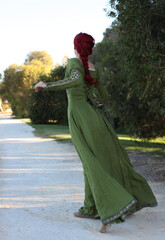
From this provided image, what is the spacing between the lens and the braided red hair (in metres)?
3.76

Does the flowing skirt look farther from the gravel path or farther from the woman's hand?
the woman's hand

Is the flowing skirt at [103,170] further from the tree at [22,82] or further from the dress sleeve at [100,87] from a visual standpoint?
the tree at [22,82]

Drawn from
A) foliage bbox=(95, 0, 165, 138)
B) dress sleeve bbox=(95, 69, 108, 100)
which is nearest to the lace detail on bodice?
dress sleeve bbox=(95, 69, 108, 100)

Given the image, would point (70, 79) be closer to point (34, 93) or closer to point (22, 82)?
point (34, 93)

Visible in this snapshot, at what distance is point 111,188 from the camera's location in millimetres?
3529

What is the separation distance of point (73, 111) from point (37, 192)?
216cm

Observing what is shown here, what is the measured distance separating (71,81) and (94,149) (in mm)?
778

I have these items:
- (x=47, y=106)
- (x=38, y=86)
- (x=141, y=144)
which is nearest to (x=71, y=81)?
(x=38, y=86)

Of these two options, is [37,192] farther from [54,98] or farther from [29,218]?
[54,98]

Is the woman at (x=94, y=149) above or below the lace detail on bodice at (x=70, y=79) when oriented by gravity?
below

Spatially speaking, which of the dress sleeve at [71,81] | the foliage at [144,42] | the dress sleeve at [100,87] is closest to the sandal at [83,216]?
the dress sleeve at [100,87]

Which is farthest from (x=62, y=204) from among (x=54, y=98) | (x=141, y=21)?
(x=54, y=98)

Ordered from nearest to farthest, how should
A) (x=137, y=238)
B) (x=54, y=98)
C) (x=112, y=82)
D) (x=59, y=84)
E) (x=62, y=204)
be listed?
(x=137, y=238), (x=59, y=84), (x=62, y=204), (x=112, y=82), (x=54, y=98)

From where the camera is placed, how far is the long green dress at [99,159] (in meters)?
3.48
